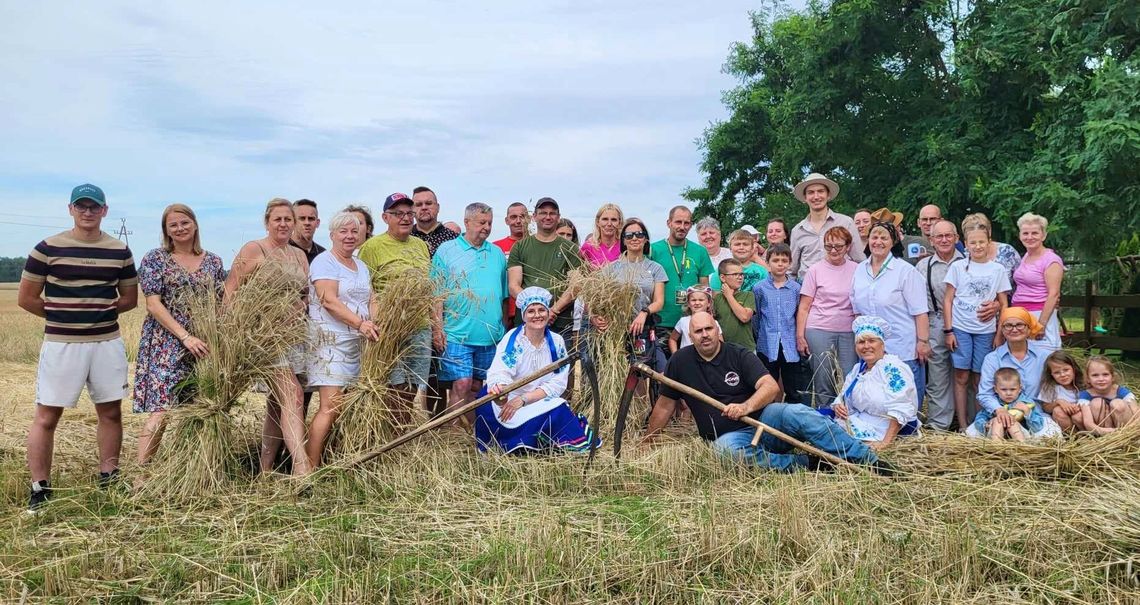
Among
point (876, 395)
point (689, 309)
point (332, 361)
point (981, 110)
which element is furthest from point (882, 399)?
point (981, 110)

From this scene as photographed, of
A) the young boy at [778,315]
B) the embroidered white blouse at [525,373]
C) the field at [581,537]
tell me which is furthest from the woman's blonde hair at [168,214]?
the young boy at [778,315]

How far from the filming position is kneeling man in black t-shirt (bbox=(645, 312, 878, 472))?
4.77 metres

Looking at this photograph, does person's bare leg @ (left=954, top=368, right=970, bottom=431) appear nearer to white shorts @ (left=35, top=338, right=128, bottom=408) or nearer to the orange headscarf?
the orange headscarf

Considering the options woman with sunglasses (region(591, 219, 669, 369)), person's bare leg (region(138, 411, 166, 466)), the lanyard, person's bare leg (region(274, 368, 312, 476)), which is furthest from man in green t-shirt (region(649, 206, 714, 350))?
person's bare leg (region(138, 411, 166, 466))

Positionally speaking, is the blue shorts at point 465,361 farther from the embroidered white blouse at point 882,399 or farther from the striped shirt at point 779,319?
the embroidered white blouse at point 882,399

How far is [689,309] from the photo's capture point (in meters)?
5.71

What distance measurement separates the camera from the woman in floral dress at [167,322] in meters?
4.70

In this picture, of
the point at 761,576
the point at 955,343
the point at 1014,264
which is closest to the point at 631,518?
the point at 761,576

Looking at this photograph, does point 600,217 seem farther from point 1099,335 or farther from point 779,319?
point 1099,335

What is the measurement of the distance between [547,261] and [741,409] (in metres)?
1.70

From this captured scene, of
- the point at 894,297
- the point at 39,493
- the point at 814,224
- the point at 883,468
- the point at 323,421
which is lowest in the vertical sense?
the point at 39,493

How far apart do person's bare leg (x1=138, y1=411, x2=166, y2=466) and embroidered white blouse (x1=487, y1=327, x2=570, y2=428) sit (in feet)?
6.06

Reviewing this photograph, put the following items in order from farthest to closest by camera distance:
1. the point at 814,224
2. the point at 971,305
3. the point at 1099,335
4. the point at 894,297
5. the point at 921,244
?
the point at 1099,335
the point at 921,244
the point at 814,224
the point at 971,305
the point at 894,297

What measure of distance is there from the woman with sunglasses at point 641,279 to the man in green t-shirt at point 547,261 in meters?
0.33
